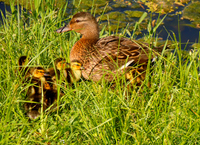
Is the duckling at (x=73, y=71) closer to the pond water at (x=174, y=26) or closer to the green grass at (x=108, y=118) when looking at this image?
the green grass at (x=108, y=118)

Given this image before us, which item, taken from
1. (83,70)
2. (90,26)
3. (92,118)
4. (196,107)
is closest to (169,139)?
(196,107)

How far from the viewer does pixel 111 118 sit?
7.09 feet

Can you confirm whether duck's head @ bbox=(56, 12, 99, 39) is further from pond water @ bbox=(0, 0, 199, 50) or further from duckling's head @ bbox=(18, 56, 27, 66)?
pond water @ bbox=(0, 0, 199, 50)

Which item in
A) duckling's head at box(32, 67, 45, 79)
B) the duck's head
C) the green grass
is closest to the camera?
the green grass

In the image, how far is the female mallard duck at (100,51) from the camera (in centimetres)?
323

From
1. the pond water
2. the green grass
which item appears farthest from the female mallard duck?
the pond water

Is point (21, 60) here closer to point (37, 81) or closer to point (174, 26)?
point (37, 81)

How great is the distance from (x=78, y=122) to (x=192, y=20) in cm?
338

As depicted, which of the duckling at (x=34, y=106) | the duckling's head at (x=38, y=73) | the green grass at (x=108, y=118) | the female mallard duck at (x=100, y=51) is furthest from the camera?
the female mallard duck at (x=100, y=51)

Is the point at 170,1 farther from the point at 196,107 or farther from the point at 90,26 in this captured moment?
the point at 196,107

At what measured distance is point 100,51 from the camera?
335 centimetres

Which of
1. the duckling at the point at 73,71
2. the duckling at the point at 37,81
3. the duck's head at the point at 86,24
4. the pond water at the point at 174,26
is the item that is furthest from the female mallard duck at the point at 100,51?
the pond water at the point at 174,26

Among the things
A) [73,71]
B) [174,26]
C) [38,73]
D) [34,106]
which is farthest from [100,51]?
[174,26]

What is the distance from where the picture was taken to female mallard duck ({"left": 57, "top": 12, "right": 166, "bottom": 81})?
10.6ft
